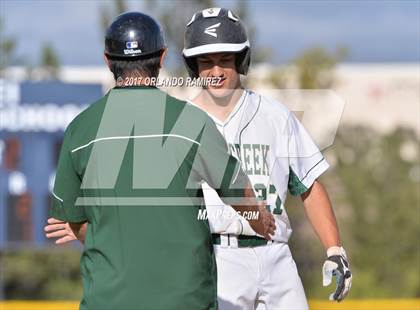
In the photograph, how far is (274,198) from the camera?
4.64m

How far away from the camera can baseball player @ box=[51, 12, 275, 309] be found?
3.52 meters

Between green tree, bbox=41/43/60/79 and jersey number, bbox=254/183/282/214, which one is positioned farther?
green tree, bbox=41/43/60/79

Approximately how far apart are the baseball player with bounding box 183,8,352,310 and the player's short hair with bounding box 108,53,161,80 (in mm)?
1005

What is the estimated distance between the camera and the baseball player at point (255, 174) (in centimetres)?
455

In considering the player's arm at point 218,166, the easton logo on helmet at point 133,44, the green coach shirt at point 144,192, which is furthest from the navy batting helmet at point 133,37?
the player's arm at point 218,166

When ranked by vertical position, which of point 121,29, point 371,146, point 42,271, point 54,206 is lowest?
point 42,271

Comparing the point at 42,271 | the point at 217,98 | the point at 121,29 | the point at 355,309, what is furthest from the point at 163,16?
the point at 121,29

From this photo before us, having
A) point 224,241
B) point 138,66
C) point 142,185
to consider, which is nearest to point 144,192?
point 142,185

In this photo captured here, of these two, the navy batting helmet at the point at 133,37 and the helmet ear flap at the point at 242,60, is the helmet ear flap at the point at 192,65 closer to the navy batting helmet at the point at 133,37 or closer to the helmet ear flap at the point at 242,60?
the helmet ear flap at the point at 242,60

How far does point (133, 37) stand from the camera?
12.0 ft

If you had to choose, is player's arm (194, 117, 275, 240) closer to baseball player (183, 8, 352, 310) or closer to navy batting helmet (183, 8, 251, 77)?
baseball player (183, 8, 352, 310)

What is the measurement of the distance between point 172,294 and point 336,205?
13.3 meters

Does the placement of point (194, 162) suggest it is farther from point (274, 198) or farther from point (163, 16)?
point (163, 16)

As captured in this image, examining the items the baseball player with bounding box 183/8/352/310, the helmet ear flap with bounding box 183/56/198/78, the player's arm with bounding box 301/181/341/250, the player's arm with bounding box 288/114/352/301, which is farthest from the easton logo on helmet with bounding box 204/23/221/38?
the player's arm with bounding box 301/181/341/250
